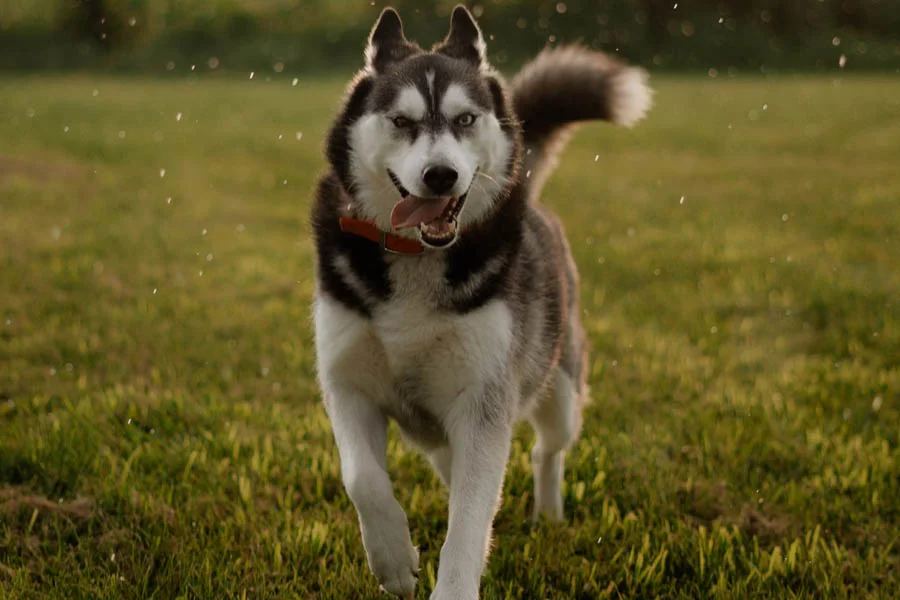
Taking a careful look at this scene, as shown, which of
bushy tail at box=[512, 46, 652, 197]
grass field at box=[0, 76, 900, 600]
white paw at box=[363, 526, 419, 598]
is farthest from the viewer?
bushy tail at box=[512, 46, 652, 197]

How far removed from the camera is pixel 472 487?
271cm

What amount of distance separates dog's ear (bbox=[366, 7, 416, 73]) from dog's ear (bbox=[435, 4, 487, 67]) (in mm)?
129

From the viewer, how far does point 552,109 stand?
3.85m

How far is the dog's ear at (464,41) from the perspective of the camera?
3086 millimetres

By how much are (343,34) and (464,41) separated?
90.2 ft

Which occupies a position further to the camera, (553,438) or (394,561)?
(553,438)

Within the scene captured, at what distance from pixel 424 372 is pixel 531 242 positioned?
695 millimetres

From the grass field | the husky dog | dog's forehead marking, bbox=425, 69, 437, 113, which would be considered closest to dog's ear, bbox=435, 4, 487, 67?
the husky dog

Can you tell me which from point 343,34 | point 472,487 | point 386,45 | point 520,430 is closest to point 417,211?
point 386,45

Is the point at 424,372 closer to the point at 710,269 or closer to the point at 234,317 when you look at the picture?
the point at 234,317

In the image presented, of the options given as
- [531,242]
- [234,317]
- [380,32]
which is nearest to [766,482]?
[531,242]

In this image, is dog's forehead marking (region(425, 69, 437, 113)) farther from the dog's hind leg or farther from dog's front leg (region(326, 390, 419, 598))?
Result: the dog's hind leg

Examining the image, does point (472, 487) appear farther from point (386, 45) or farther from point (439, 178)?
point (386, 45)

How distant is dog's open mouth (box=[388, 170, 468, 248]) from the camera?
2727 mm
